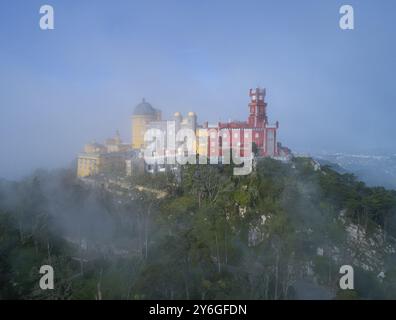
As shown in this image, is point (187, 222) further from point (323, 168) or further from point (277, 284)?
point (323, 168)

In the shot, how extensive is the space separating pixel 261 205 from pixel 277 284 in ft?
21.5

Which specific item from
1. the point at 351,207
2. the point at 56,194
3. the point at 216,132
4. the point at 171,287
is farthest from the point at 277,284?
the point at 56,194

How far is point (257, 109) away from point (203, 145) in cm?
494

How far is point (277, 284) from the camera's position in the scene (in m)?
16.0

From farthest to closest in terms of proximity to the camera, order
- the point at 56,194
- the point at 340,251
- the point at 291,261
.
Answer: the point at 56,194
the point at 340,251
the point at 291,261

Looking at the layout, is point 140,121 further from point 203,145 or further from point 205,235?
point 205,235

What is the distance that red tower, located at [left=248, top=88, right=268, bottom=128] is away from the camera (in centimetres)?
2842

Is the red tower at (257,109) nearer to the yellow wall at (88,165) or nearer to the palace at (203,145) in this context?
the palace at (203,145)

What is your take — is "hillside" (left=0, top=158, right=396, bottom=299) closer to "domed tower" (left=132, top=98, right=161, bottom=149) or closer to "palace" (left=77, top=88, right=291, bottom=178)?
"palace" (left=77, top=88, right=291, bottom=178)

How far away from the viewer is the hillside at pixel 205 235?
15922 mm

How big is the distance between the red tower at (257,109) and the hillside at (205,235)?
3.99 meters

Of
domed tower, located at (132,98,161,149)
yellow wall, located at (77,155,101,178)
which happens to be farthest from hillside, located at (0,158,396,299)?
domed tower, located at (132,98,161,149)

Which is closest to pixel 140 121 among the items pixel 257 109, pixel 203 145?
pixel 203 145

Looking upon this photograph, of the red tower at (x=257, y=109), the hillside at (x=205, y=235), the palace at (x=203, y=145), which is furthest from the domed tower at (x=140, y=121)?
the red tower at (x=257, y=109)
